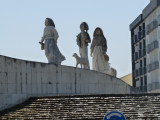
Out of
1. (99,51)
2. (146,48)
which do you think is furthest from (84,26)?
(146,48)

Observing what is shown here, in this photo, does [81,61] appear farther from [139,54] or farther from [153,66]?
[139,54]

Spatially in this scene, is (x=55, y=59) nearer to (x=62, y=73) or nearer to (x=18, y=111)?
(x=62, y=73)

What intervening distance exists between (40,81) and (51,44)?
4159 mm

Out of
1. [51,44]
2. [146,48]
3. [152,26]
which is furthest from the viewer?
[146,48]

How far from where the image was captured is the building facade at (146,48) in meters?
64.2

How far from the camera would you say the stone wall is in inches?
1011

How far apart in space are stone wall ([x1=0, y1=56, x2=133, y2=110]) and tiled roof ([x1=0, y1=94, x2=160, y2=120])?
1.03m

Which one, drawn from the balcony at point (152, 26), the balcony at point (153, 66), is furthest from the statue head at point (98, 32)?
the balcony at point (152, 26)

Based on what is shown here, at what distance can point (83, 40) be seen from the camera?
108 ft

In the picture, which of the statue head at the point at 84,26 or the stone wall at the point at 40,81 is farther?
the statue head at the point at 84,26

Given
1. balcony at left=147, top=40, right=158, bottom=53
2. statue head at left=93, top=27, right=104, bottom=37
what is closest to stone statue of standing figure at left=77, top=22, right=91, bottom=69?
statue head at left=93, top=27, right=104, bottom=37

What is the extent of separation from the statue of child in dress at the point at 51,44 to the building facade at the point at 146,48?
30.3m

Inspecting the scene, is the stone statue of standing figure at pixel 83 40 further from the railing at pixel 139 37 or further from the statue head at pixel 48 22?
the railing at pixel 139 37

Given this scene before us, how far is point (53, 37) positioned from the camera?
30.4 metres
